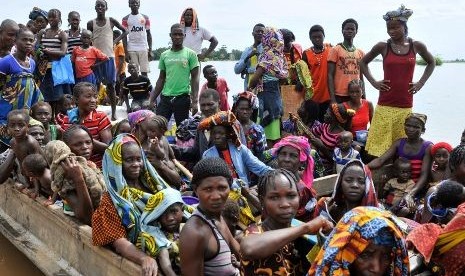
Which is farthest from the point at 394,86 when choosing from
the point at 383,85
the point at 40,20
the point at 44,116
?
the point at 40,20

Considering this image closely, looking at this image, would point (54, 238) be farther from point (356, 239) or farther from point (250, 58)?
point (250, 58)

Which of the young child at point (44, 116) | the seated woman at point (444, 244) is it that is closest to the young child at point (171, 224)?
the seated woman at point (444, 244)

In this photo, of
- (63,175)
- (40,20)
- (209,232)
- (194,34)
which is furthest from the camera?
(194,34)

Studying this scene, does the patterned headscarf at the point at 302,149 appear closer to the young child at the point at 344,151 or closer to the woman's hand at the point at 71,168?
the young child at the point at 344,151

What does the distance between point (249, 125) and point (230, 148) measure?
0.77m

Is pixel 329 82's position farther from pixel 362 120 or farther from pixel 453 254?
pixel 453 254

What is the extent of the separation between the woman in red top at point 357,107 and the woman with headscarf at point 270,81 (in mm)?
806

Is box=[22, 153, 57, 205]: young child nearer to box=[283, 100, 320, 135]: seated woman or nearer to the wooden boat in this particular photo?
the wooden boat

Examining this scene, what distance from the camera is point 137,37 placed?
8.65 meters

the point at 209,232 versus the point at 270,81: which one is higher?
the point at 270,81

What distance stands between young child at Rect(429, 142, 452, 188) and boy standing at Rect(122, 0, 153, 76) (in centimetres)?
535

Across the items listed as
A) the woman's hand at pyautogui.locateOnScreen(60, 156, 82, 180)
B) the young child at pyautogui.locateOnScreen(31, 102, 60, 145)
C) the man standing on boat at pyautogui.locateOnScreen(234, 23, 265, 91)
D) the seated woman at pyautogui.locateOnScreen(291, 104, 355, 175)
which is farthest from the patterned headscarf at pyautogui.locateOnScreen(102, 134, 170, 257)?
the man standing on boat at pyautogui.locateOnScreen(234, 23, 265, 91)

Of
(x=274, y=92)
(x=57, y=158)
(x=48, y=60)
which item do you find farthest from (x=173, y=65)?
(x=57, y=158)

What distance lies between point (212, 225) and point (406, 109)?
11.2 ft
